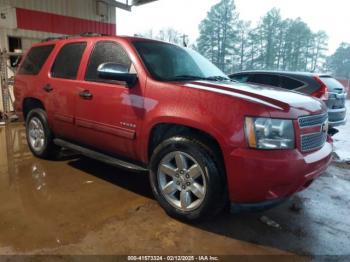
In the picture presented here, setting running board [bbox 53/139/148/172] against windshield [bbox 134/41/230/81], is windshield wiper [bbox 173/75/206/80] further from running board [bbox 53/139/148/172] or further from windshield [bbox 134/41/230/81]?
running board [bbox 53/139/148/172]

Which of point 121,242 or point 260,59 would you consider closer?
point 121,242

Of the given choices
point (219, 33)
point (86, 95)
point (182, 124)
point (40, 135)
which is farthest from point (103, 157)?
point (219, 33)

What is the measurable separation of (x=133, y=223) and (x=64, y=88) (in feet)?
7.11

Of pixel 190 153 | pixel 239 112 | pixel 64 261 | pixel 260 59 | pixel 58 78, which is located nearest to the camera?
pixel 64 261

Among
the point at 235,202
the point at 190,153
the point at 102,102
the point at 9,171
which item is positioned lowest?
the point at 9,171

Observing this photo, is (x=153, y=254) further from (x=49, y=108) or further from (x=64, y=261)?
(x=49, y=108)

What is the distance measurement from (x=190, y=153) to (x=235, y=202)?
1.95ft

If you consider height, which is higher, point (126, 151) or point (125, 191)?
point (126, 151)

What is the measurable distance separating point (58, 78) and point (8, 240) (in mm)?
2389

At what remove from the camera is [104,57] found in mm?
3869

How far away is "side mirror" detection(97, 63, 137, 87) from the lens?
3.25 meters

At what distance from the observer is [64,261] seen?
2.46 m

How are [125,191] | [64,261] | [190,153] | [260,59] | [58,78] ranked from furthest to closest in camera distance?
1. [260,59]
2. [58,78]
3. [125,191]
4. [190,153]
5. [64,261]

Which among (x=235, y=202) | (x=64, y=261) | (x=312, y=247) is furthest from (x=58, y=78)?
(x=312, y=247)
